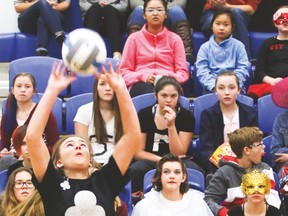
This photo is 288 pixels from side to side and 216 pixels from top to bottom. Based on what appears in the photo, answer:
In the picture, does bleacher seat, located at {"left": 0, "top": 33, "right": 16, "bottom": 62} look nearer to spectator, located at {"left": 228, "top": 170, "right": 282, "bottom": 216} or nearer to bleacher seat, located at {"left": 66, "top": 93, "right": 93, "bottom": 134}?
bleacher seat, located at {"left": 66, "top": 93, "right": 93, "bottom": 134}

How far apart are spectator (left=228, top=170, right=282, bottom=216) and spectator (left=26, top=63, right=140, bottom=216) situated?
119 cm

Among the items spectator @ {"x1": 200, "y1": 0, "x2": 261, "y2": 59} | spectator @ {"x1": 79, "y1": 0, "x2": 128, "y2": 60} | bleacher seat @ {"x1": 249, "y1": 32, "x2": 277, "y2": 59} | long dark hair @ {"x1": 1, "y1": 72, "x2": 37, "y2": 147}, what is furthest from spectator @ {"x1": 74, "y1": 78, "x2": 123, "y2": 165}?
bleacher seat @ {"x1": 249, "y1": 32, "x2": 277, "y2": 59}

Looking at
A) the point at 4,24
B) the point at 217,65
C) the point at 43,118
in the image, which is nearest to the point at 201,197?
the point at 43,118

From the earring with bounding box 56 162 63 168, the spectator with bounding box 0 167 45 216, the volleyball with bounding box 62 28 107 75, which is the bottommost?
the spectator with bounding box 0 167 45 216

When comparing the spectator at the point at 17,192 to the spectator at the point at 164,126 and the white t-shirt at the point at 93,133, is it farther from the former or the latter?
the spectator at the point at 164,126

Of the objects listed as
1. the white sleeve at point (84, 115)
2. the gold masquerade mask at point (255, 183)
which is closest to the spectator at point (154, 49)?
the white sleeve at point (84, 115)

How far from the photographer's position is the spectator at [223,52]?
7.45 meters

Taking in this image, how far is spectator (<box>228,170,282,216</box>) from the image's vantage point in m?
5.14

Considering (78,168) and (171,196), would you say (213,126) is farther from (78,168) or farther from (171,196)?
(78,168)

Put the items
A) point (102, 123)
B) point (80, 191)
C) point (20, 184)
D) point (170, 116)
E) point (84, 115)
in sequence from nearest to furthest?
point (80, 191) → point (20, 184) → point (170, 116) → point (102, 123) → point (84, 115)

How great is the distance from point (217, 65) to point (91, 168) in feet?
9.55

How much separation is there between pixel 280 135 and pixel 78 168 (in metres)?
2.45

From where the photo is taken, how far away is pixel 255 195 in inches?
202

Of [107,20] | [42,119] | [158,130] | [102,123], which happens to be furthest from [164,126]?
[42,119]
